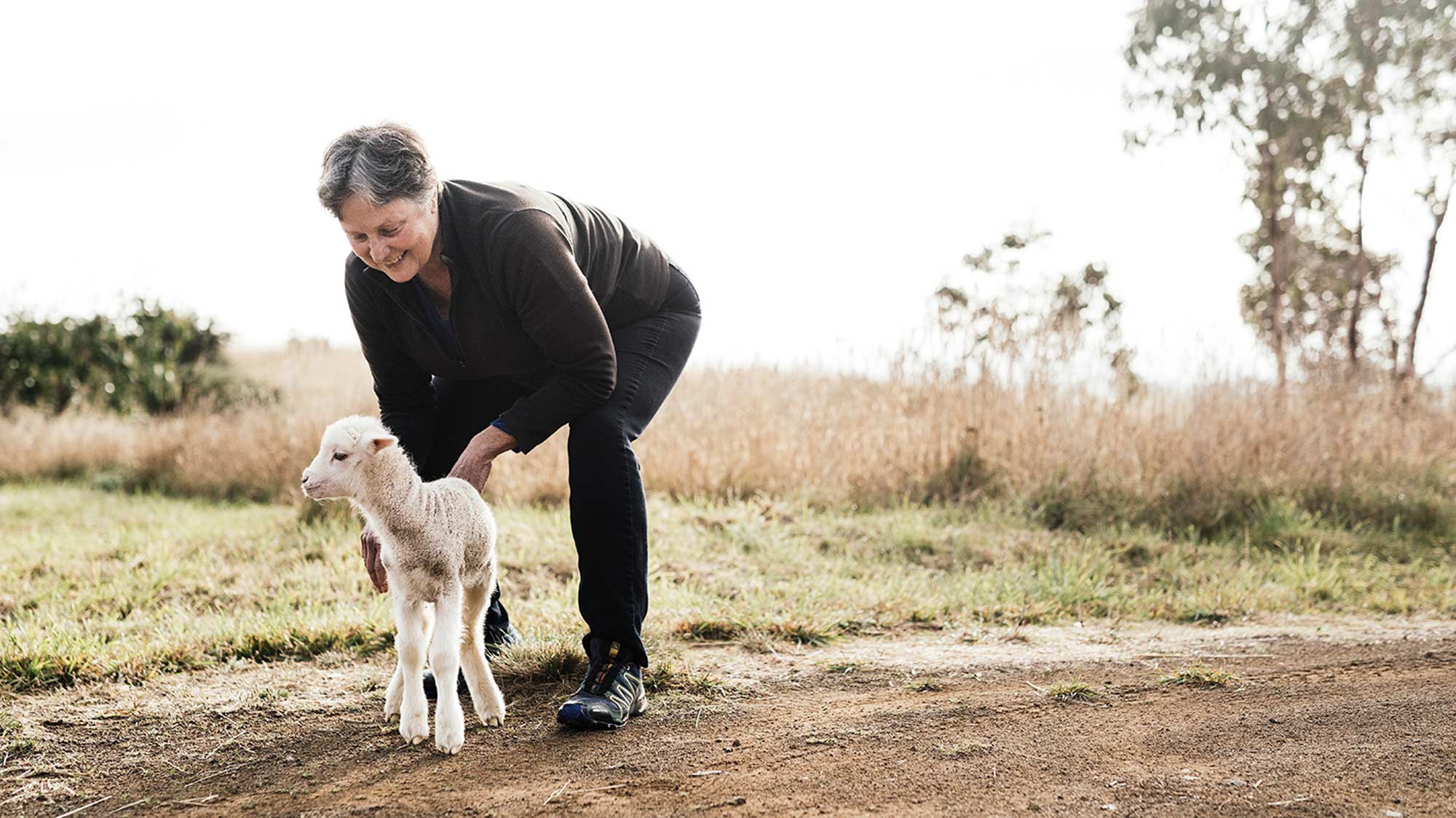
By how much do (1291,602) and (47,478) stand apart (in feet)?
41.1

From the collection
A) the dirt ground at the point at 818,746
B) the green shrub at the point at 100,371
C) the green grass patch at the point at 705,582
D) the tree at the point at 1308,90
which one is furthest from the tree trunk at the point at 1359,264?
the green shrub at the point at 100,371

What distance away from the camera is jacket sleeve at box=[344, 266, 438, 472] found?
12.1 feet

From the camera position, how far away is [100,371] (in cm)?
1580

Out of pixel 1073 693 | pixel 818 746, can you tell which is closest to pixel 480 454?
pixel 818 746

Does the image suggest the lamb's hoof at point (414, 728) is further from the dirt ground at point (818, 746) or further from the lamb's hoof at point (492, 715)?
the lamb's hoof at point (492, 715)

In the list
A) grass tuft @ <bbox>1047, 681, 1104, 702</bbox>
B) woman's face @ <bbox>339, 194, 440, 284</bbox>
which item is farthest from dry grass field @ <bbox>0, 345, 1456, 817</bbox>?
woman's face @ <bbox>339, 194, 440, 284</bbox>

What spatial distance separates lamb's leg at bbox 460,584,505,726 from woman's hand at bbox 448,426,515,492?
0.37 meters

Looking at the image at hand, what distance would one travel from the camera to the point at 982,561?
6797 millimetres

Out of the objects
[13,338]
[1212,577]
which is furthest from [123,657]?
[13,338]

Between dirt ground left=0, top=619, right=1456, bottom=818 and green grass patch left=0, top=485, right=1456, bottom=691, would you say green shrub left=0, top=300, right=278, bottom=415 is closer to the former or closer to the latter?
green grass patch left=0, top=485, right=1456, bottom=691

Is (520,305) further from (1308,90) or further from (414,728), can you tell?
(1308,90)

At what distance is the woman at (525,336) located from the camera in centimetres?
323

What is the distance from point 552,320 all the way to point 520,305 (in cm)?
12

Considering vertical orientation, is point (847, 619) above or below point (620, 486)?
below
